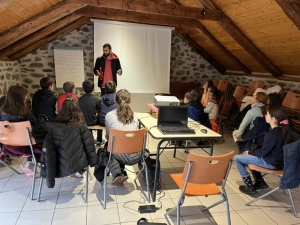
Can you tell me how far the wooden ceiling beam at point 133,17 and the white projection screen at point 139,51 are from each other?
337 millimetres

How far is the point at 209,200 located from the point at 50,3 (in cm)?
355

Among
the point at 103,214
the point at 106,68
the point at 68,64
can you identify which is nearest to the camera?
the point at 103,214

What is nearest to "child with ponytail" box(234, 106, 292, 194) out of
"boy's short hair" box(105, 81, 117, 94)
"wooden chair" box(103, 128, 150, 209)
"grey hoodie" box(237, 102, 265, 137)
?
"grey hoodie" box(237, 102, 265, 137)

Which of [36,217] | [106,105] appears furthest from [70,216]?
[106,105]

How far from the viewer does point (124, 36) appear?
5.89 metres

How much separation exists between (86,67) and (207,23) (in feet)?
11.1

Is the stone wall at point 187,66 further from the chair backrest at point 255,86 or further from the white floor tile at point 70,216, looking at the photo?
the white floor tile at point 70,216

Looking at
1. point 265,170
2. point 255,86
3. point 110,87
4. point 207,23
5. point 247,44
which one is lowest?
point 265,170

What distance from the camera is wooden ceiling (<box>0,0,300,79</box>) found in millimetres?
3600

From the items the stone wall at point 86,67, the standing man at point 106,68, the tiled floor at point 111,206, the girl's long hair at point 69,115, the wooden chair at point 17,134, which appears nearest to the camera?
the tiled floor at point 111,206

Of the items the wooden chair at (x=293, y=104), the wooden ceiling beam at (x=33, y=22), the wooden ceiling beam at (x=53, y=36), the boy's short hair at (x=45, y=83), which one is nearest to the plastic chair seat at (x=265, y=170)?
the wooden chair at (x=293, y=104)

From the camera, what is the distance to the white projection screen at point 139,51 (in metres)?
5.79

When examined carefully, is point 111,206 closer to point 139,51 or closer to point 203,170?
point 203,170

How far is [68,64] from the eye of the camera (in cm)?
626
